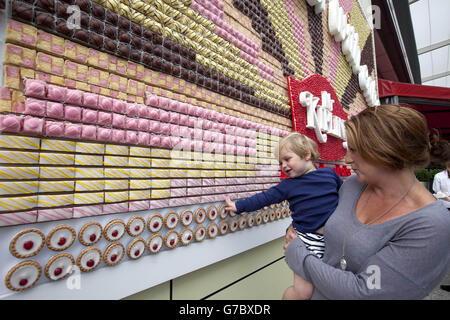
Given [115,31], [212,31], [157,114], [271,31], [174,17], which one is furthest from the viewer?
[271,31]

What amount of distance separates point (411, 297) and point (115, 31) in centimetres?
135

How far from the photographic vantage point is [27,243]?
0.72m

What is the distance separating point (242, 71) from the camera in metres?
1.61

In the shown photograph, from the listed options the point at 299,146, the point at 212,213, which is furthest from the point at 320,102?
the point at 212,213

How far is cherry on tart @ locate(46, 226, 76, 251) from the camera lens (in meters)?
0.77

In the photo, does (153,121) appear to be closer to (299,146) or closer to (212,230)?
(212,230)

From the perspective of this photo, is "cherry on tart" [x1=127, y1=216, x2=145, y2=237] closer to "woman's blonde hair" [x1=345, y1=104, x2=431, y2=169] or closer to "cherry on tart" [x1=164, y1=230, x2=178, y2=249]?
"cherry on tart" [x1=164, y1=230, x2=178, y2=249]

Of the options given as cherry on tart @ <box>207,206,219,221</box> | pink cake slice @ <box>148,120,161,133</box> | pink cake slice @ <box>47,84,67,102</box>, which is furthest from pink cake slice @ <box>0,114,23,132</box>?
cherry on tart @ <box>207,206,219,221</box>

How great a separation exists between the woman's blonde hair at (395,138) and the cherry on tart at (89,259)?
3.33ft

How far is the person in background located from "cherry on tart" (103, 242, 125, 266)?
2.07ft

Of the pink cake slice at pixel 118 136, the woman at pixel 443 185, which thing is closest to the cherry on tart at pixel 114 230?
the pink cake slice at pixel 118 136

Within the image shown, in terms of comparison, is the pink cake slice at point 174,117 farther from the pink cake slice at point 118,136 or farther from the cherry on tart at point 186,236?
the cherry on tart at point 186,236
